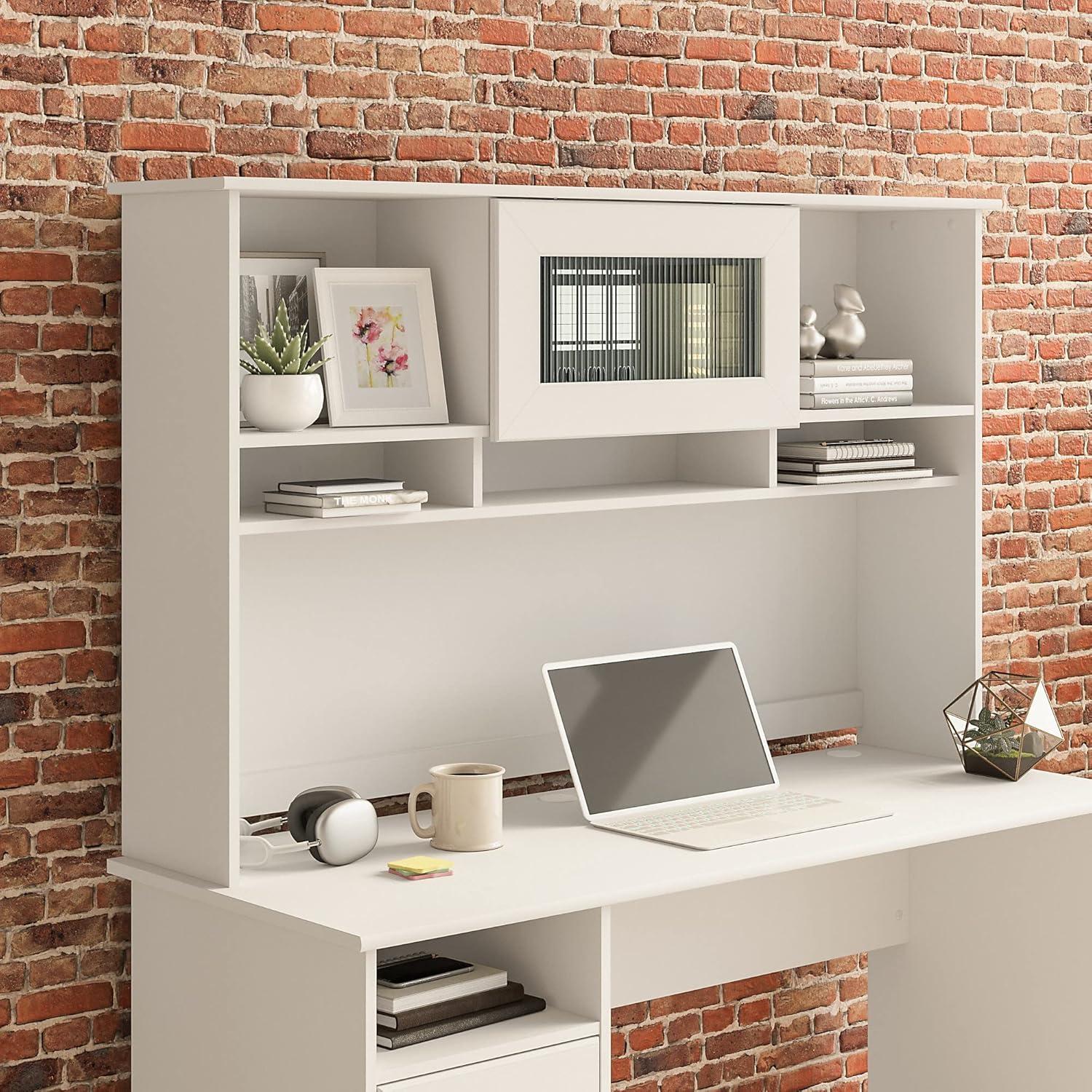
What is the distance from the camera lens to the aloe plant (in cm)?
283

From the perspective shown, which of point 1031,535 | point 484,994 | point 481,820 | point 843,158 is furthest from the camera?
point 1031,535

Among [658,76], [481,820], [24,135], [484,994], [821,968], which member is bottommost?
[821,968]

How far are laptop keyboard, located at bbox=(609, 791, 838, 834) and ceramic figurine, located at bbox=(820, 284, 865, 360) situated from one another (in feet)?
2.83

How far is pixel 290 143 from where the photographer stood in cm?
320

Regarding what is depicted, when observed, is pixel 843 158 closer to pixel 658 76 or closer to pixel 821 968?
pixel 658 76

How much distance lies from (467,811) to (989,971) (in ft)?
4.27

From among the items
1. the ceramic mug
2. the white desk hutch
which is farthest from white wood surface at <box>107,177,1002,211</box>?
the ceramic mug

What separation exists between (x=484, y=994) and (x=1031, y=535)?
81.2 inches

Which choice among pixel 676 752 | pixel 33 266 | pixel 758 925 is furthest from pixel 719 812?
pixel 33 266

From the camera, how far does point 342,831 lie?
9.53 ft

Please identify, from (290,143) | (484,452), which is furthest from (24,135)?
(484,452)

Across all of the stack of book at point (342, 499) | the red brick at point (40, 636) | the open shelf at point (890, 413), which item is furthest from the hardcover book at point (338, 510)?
the open shelf at point (890, 413)

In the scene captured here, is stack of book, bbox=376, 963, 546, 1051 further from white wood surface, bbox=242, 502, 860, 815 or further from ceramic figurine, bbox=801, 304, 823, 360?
ceramic figurine, bbox=801, 304, 823, 360

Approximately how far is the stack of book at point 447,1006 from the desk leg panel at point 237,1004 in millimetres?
105
